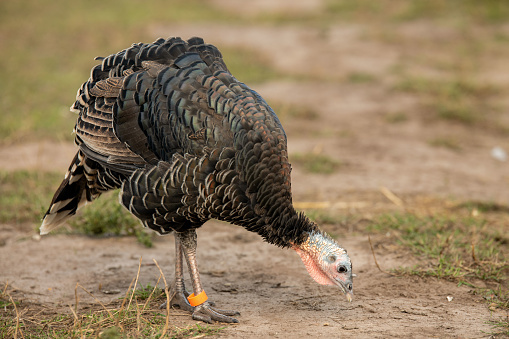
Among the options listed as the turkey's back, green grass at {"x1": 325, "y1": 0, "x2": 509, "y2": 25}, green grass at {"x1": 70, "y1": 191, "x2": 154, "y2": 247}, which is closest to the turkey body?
the turkey's back

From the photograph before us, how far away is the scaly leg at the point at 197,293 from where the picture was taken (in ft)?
13.1

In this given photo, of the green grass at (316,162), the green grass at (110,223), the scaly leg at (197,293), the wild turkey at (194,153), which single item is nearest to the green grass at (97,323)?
the scaly leg at (197,293)

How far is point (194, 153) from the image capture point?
3.83 meters

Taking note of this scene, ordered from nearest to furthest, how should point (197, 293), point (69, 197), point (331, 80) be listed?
point (197, 293) < point (69, 197) < point (331, 80)

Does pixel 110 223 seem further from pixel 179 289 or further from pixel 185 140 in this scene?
pixel 185 140

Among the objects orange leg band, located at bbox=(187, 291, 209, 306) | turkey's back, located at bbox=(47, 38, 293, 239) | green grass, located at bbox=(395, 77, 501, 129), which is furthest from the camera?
green grass, located at bbox=(395, 77, 501, 129)

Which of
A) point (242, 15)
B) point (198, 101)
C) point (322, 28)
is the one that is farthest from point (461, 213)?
point (242, 15)

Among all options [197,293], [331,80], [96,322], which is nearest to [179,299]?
[197,293]

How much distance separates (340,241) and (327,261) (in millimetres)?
1548

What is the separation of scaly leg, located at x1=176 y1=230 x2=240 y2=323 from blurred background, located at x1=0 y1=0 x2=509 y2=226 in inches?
75.3

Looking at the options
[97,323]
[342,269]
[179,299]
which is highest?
[342,269]

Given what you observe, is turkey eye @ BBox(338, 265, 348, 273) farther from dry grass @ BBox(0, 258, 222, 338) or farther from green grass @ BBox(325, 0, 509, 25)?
green grass @ BBox(325, 0, 509, 25)

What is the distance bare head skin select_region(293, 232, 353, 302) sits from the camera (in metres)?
3.85

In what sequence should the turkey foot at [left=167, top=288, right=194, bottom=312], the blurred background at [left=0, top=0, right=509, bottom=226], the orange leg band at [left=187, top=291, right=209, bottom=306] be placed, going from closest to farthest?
1. the orange leg band at [left=187, top=291, right=209, bottom=306]
2. the turkey foot at [left=167, top=288, right=194, bottom=312]
3. the blurred background at [left=0, top=0, right=509, bottom=226]
